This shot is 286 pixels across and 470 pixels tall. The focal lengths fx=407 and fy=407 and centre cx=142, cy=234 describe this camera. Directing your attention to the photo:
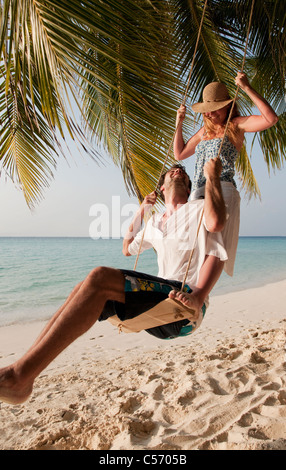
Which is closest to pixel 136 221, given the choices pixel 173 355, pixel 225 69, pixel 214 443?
pixel 214 443

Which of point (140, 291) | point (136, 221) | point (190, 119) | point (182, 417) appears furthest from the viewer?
point (190, 119)

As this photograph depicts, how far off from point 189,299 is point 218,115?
3.73 feet

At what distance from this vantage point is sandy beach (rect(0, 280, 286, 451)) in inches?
104

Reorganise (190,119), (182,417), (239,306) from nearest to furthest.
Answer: (182,417)
(190,119)
(239,306)

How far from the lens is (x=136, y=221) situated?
2.48 metres

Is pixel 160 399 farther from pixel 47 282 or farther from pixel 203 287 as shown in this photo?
pixel 47 282

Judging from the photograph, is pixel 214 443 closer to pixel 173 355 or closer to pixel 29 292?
pixel 173 355

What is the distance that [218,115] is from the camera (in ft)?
7.66


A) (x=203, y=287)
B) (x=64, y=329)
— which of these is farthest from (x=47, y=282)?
(x=64, y=329)

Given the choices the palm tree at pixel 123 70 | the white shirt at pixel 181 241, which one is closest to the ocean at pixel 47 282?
the palm tree at pixel 123 70

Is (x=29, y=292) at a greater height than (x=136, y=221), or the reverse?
(x=136, y=221)

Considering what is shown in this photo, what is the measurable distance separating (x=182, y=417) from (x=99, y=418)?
620 mm

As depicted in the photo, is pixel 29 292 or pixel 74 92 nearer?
pixel 74 92

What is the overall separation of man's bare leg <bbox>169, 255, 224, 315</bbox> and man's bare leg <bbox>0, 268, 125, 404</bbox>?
0.86ft
